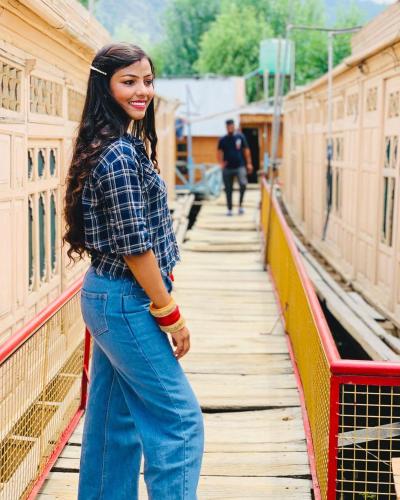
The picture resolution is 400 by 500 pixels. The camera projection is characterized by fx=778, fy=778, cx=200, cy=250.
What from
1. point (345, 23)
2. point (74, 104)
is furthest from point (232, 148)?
point (345, 23)

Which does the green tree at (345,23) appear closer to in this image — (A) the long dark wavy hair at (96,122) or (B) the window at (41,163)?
(B) the window at (41,163)

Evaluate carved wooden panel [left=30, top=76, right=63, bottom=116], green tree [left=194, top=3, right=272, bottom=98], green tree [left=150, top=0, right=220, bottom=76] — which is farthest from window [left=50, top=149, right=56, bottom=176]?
green tree [left=150, top=0, right=220, bottom=76]

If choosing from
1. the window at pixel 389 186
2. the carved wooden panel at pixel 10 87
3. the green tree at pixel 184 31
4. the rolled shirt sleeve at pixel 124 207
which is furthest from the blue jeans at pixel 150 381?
the green tree at pixel 184 31

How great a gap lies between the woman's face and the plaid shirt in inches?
4.5

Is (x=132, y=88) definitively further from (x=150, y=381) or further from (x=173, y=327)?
(x=150, y=381)

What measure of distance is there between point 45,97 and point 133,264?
13.3 ft

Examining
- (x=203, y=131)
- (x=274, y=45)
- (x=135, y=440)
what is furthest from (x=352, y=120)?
(x=274, y=45)

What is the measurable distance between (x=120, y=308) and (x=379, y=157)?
6215mm

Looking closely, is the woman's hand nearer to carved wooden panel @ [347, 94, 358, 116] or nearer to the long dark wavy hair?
the long dark wavy hair

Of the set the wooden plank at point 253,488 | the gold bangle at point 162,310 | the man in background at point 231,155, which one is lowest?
the wooden plank at point 253,488

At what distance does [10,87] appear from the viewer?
209 inches

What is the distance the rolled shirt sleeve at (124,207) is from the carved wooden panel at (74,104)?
4.97m

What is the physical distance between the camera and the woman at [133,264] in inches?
107

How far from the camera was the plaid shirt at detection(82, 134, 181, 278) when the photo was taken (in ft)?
8.86
